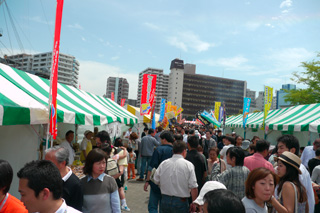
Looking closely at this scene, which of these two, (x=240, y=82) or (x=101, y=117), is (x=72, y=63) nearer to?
(x=240, y=82)

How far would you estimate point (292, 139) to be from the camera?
3.78 meters

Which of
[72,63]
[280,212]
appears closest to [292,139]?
[280,212]

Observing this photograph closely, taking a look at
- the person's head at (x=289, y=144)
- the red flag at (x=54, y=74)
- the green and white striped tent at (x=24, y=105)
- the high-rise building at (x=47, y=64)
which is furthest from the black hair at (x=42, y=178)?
the high-rise building at (x=47, y=64)

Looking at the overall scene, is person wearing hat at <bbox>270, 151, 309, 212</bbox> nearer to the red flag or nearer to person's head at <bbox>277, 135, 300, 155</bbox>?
person's head at <bbox>277, 135, 300, 155</bbox>

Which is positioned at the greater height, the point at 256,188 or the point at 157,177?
the point at 256,188

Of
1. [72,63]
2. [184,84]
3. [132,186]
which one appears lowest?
[132,186]

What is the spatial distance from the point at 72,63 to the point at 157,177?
149499 mm

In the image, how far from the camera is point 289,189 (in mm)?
2346

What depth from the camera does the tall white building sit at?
110 m

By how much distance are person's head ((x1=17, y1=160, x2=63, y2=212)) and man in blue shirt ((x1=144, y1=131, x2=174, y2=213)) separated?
291cm

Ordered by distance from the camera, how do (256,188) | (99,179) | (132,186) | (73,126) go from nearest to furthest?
(256,188) → (99,179) → (132,186) → (73,126)

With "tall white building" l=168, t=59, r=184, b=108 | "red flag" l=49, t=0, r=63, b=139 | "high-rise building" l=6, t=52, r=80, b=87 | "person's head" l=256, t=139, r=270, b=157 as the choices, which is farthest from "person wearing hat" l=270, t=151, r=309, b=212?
"high-rise building" l=6, t=52, r=80, b=87

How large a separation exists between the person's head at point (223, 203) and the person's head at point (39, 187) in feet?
3.31

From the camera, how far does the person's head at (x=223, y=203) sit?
4.36 feet
